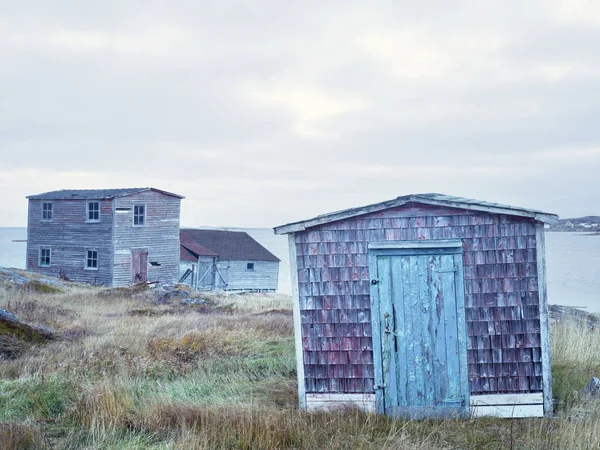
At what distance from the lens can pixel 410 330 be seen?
872 centimetres

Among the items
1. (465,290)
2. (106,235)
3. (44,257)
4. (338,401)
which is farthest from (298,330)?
(44,257)

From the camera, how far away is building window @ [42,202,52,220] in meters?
37.6

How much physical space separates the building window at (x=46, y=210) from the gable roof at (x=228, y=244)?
964 cm

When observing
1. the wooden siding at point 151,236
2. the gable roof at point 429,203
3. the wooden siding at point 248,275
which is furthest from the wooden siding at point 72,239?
the gable roof at point 429,203

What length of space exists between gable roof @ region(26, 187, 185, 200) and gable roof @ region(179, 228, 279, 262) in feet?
29.1

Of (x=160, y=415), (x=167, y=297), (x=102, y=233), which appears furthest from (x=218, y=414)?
(x=102, y=233)

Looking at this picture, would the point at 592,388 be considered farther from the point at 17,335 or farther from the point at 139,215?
the point at 139,215

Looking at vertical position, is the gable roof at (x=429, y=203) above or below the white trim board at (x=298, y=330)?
above

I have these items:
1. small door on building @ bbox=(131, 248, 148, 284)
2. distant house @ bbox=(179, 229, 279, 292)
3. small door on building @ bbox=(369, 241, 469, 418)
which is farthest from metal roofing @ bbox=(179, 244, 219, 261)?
small door on building @ bbox=(369, 241, 469, 418)

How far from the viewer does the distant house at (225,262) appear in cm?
4325

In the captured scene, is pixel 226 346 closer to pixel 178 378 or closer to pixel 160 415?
pixel 178 378

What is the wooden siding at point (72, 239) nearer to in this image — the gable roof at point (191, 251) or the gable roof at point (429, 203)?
the gable roof at point (191, 251)

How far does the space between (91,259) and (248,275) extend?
1345 cm

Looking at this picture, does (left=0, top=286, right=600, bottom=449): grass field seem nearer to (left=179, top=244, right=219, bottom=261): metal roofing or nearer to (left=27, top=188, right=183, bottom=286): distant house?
(left=27, top=188, right=183, bottom=286): distant house
